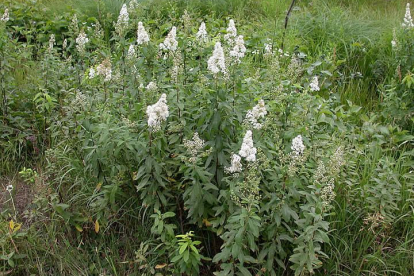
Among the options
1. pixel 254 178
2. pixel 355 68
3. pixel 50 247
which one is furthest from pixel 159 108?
pixel 355 68

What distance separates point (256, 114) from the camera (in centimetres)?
266

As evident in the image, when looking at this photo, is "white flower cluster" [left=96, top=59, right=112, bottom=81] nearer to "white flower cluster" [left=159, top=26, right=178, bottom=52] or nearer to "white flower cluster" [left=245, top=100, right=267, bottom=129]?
"white flower cluster" [left=159, top=26, right=178, bottom=52]

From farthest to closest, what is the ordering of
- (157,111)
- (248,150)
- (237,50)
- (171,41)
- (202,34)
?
(202,34)
(171,41)
(237,50)
(157,111)
(248,150)

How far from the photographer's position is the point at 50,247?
10.9ft

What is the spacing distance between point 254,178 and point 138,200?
115cm

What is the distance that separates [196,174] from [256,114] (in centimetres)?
50

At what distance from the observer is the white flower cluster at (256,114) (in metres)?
2.63

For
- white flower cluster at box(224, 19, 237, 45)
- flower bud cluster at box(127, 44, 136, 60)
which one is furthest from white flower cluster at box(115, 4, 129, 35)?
white flower cluster at box(224, 19, 237, 45)

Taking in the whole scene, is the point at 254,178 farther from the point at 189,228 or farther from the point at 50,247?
the point at 50,247

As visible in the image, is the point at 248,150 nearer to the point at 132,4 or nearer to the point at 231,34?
the point at 231,34

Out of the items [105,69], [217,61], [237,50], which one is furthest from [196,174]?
[105,69]

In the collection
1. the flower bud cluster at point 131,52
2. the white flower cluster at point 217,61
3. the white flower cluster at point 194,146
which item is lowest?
the white flower cluster at point 194,146

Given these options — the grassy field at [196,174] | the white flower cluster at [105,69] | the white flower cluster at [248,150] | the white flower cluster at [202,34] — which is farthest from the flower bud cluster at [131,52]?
the white flower cluster at [248,150]

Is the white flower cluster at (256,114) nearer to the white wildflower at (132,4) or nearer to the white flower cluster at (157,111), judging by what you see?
the white flower cluster at (157,111)
